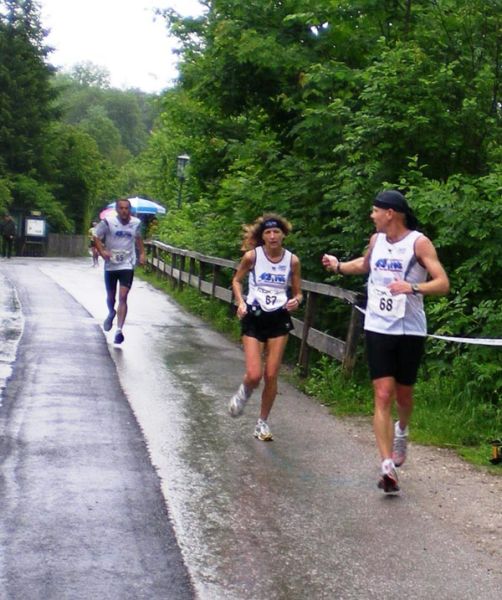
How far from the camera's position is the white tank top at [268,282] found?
317 inches

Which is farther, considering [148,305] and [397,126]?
[148,305]

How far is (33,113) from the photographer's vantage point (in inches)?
2349

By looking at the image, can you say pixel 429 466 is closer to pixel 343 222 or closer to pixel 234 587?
pixel 234 587

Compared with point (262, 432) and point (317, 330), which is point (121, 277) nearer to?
point (317, 330)

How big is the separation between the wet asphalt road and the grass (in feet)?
1.02

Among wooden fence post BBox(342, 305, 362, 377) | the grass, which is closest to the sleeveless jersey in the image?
the grass

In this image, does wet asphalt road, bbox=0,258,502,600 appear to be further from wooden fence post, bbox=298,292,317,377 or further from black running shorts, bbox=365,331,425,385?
wooden fence post, bbox=298,292,317,377

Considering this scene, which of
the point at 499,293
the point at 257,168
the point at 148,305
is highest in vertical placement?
the point at 257,168

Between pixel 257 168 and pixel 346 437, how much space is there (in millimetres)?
7481

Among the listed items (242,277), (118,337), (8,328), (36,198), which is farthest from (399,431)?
(36,198)

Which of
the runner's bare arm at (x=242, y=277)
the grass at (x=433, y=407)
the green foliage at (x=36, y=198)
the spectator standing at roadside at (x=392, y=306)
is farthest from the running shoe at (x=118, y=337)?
the green foliage at (x=36, y=198)

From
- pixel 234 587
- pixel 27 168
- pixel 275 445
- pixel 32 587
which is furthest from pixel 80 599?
pixel 27 168

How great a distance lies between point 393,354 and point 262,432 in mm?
1723

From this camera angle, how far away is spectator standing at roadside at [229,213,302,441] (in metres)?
8.01
